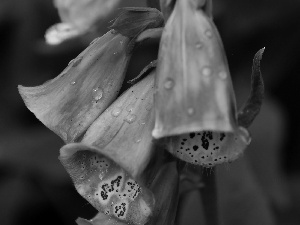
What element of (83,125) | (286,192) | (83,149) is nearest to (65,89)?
(83,125)

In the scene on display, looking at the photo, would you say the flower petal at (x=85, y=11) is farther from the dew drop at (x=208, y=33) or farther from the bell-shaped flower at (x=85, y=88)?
the dew drop at (x=208, y=33)

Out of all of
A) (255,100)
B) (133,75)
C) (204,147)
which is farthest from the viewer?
(133,75)

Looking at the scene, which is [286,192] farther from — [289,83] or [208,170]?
[208,170]

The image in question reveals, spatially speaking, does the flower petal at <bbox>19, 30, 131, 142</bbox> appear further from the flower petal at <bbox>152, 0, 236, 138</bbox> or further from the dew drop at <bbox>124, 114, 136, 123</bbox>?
the flower petal at <bbox>152, 0, 236, 138</bbox>

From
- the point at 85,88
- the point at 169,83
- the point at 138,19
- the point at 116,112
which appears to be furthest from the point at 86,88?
the point at 169,83

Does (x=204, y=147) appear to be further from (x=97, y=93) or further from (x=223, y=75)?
(x=97, y=93)
